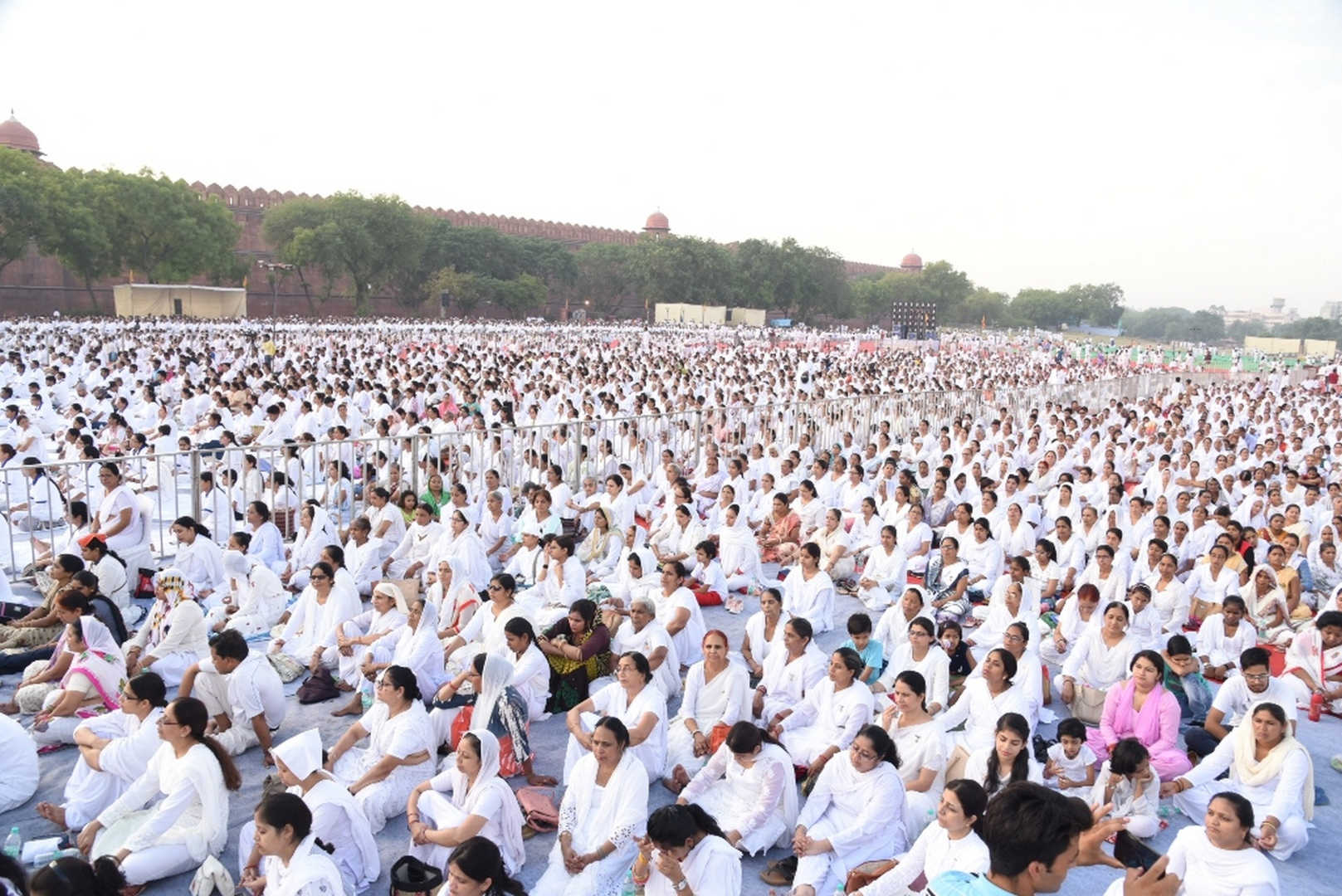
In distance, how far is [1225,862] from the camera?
3174 millimetres

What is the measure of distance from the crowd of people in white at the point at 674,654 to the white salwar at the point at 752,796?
0.02 metres

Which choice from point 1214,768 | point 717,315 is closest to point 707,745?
point 1214,768

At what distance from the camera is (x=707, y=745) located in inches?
177

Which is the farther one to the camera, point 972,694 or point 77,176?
point 77,176

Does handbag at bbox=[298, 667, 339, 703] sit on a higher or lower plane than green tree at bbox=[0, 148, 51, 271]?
lower

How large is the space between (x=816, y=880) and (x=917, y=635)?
1646 millimetres

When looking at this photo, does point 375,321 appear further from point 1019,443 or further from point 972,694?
point 972,694

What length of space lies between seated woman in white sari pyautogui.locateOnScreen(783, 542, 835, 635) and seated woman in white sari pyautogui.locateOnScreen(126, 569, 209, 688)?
372 cm

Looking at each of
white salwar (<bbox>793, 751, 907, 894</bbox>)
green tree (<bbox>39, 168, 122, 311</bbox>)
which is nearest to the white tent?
green tree (<bbox>39, 168, 122, 311</bbox>)

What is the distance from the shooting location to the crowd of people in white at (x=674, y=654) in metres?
3.52

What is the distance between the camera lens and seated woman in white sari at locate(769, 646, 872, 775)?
170 inches

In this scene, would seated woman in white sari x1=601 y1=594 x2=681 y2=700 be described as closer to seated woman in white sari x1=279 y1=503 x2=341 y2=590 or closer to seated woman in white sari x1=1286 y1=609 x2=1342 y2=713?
seated woman in white sari x1=279 y1=503 x2=341 y2=590

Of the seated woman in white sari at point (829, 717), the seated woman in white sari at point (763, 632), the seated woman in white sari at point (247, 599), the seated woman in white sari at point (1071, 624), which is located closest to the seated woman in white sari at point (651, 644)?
the seated woman in white sari at point (763, 632)

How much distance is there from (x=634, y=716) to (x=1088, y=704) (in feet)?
9.11
